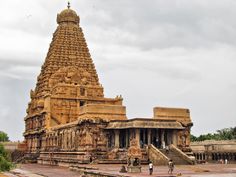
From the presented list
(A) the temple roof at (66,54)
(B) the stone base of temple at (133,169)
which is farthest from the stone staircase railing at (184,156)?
(A) the temple roof at (66,54)

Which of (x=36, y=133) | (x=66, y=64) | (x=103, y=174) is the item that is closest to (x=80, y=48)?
(x=66, y=64)

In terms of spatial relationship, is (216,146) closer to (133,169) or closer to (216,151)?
(216,151)

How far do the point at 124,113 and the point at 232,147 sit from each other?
2238 centimetres

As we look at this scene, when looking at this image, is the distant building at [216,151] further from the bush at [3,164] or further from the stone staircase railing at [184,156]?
the bush at [3,164]

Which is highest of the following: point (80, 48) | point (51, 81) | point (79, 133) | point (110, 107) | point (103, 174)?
point (80, 48)

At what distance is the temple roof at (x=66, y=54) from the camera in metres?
77.6

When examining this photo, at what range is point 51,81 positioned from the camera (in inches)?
2982

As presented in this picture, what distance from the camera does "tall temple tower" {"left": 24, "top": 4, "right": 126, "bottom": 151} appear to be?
7250 centimetres

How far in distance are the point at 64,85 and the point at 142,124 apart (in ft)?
80.2

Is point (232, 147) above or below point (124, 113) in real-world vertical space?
below

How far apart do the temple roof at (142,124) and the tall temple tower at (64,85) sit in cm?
1569

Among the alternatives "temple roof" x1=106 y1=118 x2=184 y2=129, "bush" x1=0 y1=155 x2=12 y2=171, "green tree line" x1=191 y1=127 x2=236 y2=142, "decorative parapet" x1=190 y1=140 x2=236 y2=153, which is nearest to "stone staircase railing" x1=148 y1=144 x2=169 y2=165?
"temple roof" x1=106 y1=118 x2=184 y2=129

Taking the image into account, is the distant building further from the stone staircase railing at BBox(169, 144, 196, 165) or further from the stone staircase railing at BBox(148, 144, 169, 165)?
the stone staircase railing at BBox(148, 144, 169, 165)

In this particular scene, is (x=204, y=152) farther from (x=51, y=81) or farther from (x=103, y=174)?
(x=103, y=174)
